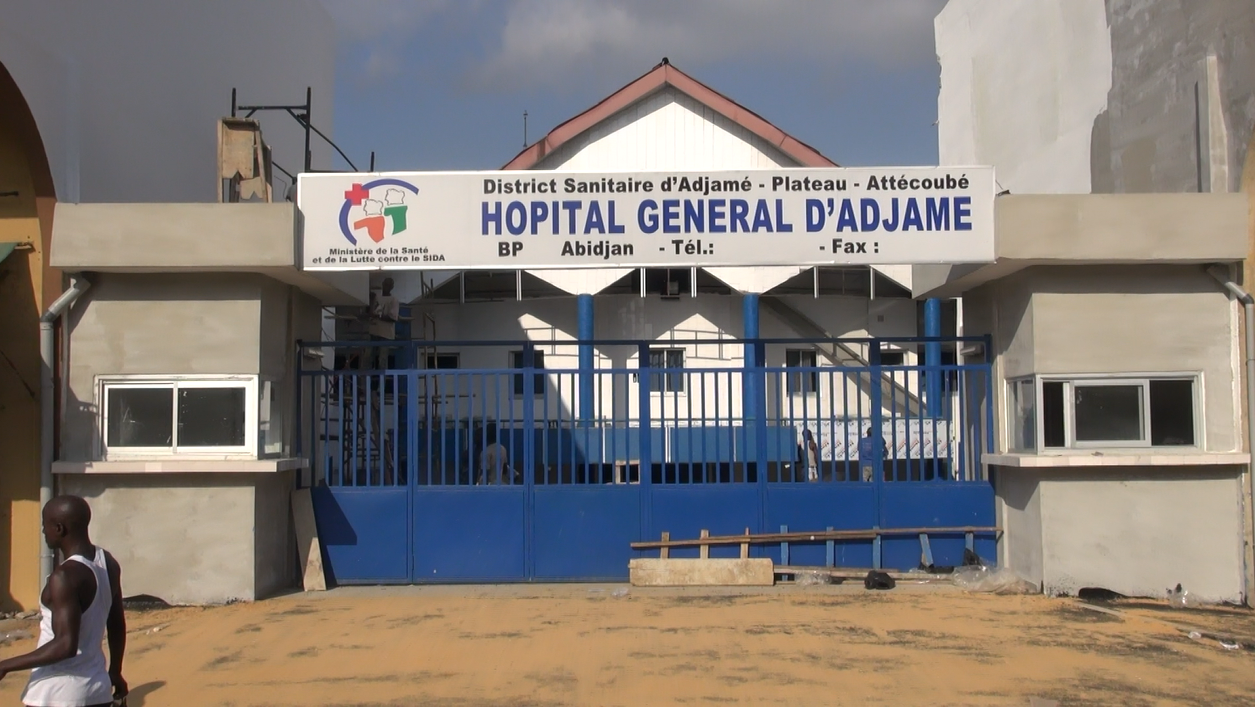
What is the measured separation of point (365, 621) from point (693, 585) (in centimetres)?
299

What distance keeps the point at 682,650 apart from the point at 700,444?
16.6ft

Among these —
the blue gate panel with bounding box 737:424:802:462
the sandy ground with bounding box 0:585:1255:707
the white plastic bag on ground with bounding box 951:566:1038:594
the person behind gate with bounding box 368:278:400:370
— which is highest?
the person behind gate with bounding box 368:278:400:370

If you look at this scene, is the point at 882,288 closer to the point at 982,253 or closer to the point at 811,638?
the point at 982,253

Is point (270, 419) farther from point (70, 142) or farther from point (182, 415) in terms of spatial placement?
point (70, 142)

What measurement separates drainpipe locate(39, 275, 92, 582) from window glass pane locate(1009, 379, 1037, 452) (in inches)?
329

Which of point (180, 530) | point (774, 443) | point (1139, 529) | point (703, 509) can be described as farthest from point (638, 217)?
point (1139, 529)

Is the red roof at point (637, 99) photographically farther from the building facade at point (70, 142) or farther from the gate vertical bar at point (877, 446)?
the gate vertical bar at point (877, 446)

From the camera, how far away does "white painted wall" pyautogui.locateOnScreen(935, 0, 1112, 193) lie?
535 inches

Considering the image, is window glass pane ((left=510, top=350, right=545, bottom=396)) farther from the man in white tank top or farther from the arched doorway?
the man in white tank top

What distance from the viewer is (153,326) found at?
9375mm

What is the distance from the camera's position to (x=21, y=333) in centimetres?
923

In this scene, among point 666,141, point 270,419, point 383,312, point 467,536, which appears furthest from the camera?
point 666,141

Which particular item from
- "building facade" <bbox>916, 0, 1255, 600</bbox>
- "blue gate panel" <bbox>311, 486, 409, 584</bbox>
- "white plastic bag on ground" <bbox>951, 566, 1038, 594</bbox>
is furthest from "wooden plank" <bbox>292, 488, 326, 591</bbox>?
"building facade" <bbox>916, 0, 1255, 600</bbox>

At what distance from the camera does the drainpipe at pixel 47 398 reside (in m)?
9.06
